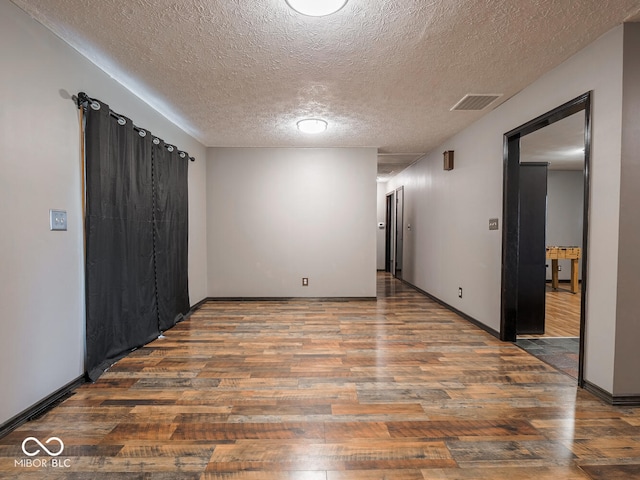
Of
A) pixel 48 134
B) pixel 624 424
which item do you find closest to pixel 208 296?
pixel 48 134

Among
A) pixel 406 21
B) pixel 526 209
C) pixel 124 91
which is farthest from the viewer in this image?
pixel 526 209

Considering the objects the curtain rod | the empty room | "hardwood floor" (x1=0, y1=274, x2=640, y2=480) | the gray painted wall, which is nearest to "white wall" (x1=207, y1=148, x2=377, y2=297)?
the empty room

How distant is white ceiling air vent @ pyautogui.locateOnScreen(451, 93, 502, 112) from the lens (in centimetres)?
325

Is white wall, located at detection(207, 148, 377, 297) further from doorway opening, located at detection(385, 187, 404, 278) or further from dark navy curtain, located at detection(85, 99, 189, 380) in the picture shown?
doorway opening, located at detection(385, 187, 404, 278)

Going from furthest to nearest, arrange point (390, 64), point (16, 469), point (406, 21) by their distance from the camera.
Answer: point (390, 64)
point (406, 21)
point (16, 469)

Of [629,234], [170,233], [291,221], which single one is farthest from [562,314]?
[170,233]

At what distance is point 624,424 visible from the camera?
197cm

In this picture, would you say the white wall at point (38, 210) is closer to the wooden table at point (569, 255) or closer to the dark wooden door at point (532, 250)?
the dark wooden door at point (532, 250)

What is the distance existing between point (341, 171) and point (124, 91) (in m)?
3.30

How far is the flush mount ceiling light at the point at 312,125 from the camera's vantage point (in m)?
3.97

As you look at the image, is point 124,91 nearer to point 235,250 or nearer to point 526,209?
point 235,250

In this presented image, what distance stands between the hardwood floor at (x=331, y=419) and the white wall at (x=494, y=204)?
2.00 feet

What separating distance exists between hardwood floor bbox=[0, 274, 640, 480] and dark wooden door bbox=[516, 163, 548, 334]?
0.68 m

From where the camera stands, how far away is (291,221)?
5508 mm
